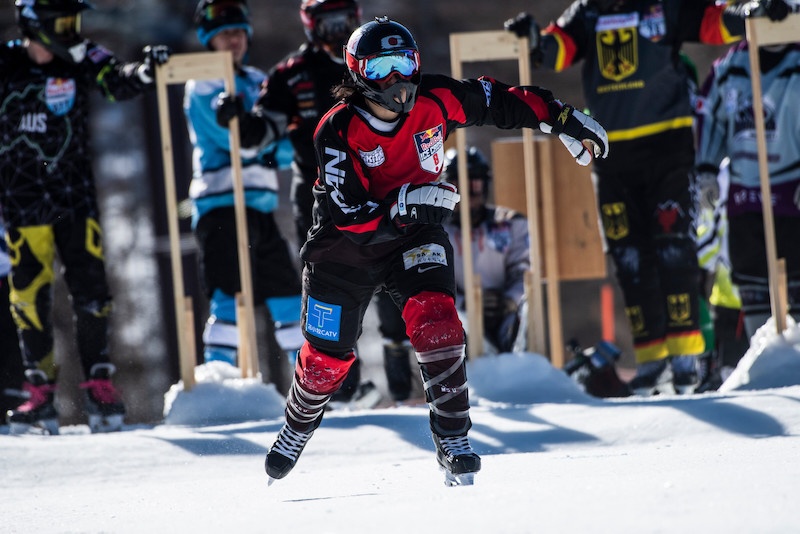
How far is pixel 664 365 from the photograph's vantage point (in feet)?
A: 22.6

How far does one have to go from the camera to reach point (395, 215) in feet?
14.9

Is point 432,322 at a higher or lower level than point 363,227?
lower

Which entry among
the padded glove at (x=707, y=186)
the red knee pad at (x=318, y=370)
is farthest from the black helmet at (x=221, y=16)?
the red knee pad at (x=318, y=370)

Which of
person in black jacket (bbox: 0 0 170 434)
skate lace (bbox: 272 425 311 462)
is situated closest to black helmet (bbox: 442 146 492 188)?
person in black jacket (bbox: 0 0 170 434)

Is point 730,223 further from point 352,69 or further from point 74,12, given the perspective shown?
point 74,12

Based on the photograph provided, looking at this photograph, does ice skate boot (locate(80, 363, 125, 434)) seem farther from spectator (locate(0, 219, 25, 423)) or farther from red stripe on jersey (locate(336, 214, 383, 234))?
red stripe on jersey (locate(336, 214, 383, 234))

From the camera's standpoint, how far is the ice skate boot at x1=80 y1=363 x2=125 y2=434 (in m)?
6.81

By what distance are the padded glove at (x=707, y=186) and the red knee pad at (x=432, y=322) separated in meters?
3.46

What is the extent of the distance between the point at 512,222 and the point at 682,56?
62.3 inches

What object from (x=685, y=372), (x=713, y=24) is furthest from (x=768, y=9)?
(x=685, y=372)

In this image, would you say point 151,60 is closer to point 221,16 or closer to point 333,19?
point 221,16

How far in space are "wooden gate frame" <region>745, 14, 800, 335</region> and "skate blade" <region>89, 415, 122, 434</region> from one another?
347 centimetres

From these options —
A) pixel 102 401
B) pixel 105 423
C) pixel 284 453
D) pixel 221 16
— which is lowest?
pixel 105 423

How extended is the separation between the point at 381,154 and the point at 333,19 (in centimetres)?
243
